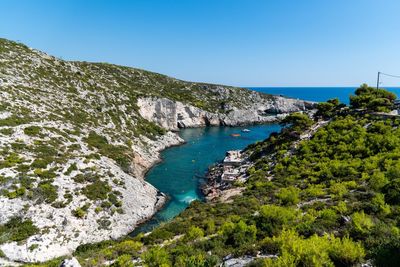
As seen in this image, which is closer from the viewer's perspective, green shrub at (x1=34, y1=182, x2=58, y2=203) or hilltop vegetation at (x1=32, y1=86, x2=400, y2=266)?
hilltop vegetation at (x1=32, y1=86, x2=400, y2=266)

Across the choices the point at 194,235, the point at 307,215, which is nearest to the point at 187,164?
the point at 194,235

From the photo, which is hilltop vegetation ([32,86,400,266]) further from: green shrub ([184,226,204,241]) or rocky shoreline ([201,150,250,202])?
rocky shoreline ([201,150,250,202])

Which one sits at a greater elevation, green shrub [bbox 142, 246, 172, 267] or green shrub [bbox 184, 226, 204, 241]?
green shrub [bbox 142, 246, 172, 267]

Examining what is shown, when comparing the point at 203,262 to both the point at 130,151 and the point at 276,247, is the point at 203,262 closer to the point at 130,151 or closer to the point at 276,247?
the point at 276,247

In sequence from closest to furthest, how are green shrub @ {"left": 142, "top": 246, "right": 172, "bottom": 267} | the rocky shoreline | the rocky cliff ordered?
green shrub @ {"left": 142, "top": 246, "right": 172, "bottom": 267} → the rocky cliff → the rocky shoreline

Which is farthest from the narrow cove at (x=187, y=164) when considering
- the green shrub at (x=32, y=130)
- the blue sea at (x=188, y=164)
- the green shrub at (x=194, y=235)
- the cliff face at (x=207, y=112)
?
the green shrub at (x=32, y=130)

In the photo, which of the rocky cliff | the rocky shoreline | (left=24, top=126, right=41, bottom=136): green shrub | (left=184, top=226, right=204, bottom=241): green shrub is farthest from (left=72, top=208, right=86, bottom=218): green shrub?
(left=24, top=126, right=41, bottom=136): green shrub

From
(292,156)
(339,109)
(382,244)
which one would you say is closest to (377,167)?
(292,156)
